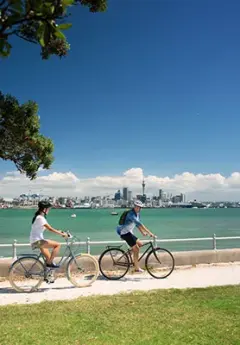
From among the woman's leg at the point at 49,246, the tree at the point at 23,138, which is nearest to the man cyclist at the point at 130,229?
the woman's leg at the point at 49,246

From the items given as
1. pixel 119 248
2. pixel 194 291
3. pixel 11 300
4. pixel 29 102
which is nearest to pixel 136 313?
pixel 194 291

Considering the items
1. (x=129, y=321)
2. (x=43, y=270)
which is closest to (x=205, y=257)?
(x=43, y=270)

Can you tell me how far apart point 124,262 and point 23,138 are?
4326 mm

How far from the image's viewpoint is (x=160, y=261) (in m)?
10.4

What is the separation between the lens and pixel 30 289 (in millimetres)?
8398

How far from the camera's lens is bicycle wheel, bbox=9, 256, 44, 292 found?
27.3 ft

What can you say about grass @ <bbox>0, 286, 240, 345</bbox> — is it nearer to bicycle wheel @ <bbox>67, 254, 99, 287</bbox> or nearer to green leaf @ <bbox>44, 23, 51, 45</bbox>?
bicycle wheel @ <bbox>67, 254, 99, 287</bbox>

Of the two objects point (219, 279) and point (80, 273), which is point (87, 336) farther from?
point (219, 279)

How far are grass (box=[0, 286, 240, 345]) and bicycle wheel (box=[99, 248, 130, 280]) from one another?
88.8 inches

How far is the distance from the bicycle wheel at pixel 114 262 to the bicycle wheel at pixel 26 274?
199 centimetres

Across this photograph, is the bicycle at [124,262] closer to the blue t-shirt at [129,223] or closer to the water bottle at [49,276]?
the blue t-shirt at [129,223]

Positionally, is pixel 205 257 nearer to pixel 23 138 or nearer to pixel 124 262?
pixel 124 262

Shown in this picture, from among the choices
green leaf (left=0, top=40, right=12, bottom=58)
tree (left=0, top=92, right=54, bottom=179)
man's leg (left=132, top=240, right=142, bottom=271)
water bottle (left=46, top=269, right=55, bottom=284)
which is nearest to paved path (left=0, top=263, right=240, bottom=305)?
water bottle (left=46, top=269, right=55, bottom=284)

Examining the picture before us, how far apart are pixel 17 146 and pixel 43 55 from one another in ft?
10.1
